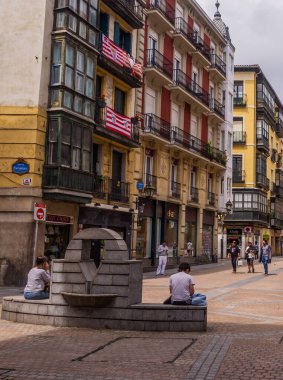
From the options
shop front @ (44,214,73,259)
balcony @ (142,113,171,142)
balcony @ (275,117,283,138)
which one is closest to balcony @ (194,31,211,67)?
balcony @ (142,113,171,142)

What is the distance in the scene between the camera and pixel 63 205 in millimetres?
23016

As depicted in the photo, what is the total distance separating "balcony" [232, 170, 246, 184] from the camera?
59.6 metres

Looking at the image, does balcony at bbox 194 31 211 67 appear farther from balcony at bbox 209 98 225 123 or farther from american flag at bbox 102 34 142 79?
american flag at bbox 102 34 142 79

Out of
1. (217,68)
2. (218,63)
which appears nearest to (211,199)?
(217,68)

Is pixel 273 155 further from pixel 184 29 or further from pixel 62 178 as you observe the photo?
pixel 62 178

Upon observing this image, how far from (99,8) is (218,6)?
28.3 metres

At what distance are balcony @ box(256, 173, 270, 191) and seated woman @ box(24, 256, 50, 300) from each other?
49941mm

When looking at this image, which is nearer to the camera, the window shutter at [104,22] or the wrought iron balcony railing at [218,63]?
the window shutter at [104,22]

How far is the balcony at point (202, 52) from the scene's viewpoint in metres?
37.4

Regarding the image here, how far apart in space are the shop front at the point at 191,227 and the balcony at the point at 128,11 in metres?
13.3

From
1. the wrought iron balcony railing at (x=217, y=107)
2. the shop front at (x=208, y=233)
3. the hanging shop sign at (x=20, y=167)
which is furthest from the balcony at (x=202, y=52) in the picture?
the hanging shop sign at (x=20, y=167)

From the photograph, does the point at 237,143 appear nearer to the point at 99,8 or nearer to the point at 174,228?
the point at 174,228

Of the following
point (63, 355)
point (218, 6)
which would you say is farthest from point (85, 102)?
point (218, 6)

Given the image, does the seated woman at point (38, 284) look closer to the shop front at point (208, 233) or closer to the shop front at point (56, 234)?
the shop front at point (56, 234)
